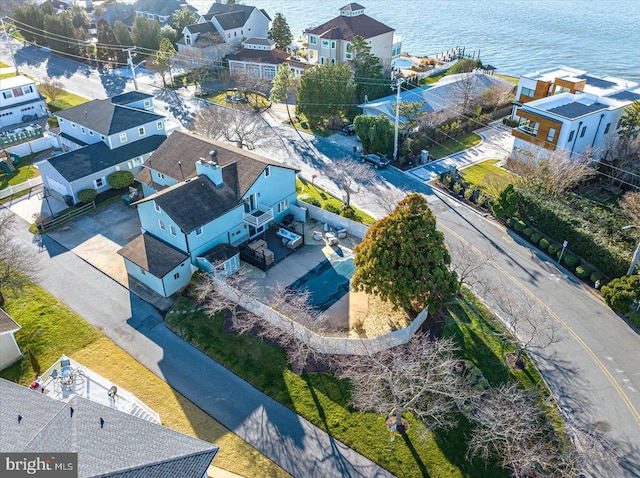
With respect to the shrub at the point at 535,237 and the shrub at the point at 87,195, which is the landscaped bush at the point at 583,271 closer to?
the shrub at the point at 535,237

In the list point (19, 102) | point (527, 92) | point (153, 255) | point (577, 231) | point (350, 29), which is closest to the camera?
point (153, 255)

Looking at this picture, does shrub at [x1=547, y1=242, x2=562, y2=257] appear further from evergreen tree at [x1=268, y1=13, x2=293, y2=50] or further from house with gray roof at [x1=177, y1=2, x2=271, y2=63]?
evergreen tree at [x1=268, y1=13, x2=293, y2=50]

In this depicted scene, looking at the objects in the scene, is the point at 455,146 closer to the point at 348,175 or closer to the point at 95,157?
the point at 348,175

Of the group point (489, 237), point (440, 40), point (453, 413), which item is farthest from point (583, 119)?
point (440, 40)

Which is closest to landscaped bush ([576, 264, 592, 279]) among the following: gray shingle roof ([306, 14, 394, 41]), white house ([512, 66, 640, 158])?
white house ([512, 66, 640, 158])

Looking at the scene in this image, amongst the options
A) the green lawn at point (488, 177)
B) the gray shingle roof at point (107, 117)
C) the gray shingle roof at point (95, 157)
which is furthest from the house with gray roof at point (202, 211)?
the green lawn at point (488, 177)

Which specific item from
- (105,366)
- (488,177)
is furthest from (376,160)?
(105,366)
